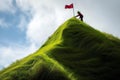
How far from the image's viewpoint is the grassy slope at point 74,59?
29.4m

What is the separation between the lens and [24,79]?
2903 centimetres

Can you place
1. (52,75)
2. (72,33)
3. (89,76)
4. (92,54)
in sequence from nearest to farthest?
(52,75), (89,76), (92,54), (72,33)

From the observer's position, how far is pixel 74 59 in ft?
108

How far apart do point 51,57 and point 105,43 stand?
6.18 m

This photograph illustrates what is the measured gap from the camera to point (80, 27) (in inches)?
1542

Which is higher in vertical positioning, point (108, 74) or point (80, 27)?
point (80, 27)

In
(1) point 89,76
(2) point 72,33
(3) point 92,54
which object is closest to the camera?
(1) point 89,76

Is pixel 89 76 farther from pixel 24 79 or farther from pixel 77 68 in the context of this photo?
pixel 24 79

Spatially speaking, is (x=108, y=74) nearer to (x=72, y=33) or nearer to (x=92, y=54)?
(x=92, y=54)

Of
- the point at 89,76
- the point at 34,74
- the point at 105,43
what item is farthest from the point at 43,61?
the point at 105,43

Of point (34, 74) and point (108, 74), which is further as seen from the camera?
point (108, 74)

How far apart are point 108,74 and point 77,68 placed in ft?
8.72

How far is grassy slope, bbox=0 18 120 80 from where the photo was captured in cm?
2936

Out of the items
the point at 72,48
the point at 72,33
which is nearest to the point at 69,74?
the point at 72,48
